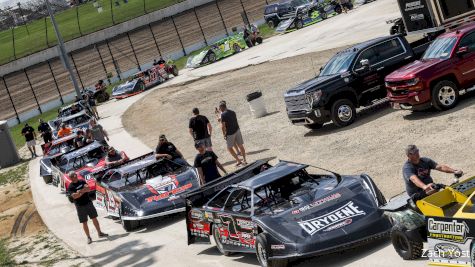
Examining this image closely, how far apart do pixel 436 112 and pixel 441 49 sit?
151 cm

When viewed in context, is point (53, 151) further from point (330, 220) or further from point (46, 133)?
point (330, 220)

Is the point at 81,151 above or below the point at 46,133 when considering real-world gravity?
below

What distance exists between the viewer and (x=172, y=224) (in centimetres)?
1920

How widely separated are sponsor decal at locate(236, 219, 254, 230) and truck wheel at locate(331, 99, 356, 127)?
31.2ft

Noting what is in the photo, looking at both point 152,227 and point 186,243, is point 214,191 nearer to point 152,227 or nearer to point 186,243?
point 186,243

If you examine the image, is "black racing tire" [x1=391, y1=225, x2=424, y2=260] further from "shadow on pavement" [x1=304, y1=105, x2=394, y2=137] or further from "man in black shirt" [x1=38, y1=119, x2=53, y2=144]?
"man in black shirt" [x1=38, y1=119, x2=53, y2=144]

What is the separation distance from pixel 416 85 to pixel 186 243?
23.3 ft

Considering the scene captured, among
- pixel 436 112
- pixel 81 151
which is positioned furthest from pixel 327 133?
pixel 81 151

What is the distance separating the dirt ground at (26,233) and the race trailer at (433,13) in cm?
1379

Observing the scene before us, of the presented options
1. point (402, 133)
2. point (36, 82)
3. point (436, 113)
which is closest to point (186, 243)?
point (402, 133)

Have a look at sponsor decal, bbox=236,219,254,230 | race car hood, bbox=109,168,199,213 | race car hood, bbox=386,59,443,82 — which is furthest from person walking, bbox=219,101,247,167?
sponsor decal, bbox=236,219,254,230

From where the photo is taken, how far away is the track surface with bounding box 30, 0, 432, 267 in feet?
45.2

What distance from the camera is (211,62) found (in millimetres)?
53938

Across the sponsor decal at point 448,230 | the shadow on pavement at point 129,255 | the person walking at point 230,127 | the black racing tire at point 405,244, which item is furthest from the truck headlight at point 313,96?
the sponsor decal at point 448,230
